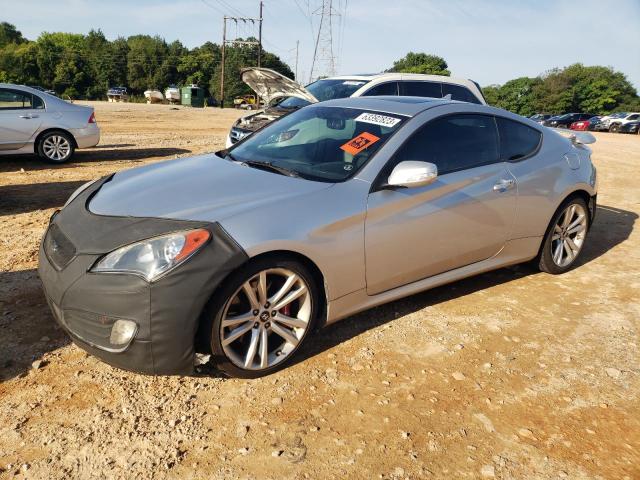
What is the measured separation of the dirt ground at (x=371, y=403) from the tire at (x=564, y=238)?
1.93ft

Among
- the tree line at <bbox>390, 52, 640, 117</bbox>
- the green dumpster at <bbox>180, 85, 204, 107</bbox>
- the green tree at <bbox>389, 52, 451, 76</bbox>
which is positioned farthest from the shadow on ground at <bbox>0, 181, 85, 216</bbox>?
the green tree at <bbox>389, 52, 451, 76</bbox>

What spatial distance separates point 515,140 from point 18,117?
8.64 metres

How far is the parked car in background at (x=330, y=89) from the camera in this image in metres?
8.48

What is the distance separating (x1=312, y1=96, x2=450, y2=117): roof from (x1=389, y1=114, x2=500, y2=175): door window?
17cm

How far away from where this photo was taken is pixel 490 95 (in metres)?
102

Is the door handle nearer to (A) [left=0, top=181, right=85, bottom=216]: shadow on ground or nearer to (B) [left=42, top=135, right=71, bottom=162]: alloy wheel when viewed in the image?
(A) [left=0, top=181, right=85, bottom=216]: shadow on ground

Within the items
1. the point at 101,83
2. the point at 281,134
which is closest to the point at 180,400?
the point at 281,134

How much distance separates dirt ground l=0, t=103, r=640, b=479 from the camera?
2242 mm

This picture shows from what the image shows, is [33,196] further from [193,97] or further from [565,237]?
[193,97]


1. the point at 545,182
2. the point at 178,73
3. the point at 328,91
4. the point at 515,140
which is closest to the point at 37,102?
the point at 328,91

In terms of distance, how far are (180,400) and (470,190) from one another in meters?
2.40

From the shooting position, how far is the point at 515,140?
4.15m

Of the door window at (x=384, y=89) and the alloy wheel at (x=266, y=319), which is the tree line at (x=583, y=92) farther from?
the alloy wheel at (x=266, y=319)

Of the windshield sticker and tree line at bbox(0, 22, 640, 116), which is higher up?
tree line at bbox(0, 22, 640, 116)
